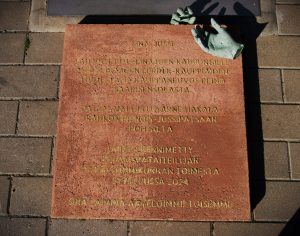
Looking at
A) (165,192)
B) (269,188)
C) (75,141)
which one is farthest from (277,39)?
(75,141)

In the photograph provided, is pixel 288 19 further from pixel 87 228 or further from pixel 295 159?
pixel 87 228

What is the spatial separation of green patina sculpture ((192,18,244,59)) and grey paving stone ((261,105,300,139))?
2.52 ft

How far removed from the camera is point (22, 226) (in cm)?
366

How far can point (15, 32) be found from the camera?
13.9 ft

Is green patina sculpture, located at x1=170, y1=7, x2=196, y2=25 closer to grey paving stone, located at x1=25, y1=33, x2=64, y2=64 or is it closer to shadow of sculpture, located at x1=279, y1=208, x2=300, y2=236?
grey paving stone, located at x1=25, y1=33, x2=64, y2=64

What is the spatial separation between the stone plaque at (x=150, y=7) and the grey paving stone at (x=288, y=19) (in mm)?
290

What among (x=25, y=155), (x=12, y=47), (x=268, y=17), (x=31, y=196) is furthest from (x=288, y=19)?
(x=31, y=196)

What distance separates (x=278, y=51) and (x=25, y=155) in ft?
10.3

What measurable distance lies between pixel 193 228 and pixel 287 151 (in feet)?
4.35

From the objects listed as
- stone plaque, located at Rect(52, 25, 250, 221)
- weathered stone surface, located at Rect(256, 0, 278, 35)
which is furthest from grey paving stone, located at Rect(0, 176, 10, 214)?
weathered stone surface, located at Rect(256, 0, 278, 35)

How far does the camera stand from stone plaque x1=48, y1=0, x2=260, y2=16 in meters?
4.21

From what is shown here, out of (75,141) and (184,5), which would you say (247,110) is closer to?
(184,5)

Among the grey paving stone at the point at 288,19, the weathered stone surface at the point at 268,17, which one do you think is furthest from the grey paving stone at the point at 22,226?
the grey paving stone at the point at 288,19

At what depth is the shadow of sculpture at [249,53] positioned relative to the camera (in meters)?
3.75
